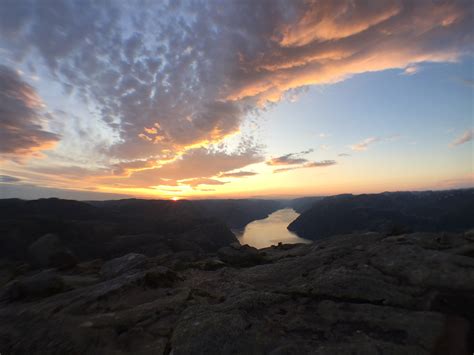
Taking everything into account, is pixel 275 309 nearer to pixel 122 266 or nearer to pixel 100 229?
pixel 122 266

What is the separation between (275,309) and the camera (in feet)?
29.8

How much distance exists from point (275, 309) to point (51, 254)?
2472 cm

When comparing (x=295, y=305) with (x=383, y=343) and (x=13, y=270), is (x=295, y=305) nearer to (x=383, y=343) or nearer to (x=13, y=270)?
(x=383, y=343)

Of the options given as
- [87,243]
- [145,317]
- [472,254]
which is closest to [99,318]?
[145,317]

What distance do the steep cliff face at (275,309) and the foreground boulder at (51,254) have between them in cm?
695

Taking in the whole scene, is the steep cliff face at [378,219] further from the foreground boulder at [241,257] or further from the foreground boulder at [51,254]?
the foreground boulder at [51,254]

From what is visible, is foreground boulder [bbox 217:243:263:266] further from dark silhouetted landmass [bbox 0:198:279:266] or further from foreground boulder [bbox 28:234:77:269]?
dark silhouetted landmass [bbox 0:198:279:266]

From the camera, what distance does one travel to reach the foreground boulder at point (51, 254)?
21.4 meters

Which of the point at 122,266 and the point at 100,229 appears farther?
the point at 100,229

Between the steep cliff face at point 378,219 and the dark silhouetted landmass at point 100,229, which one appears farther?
the steep cliff face at point 378,219

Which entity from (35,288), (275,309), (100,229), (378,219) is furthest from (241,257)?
(378,219)

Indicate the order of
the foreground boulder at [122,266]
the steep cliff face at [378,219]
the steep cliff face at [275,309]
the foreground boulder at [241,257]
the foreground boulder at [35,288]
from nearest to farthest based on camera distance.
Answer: the steep cliff face at [275,309]
the foreground boulder at [35,288]
the foreground boulder at [122,266]
the foreground boulder at [241,257]
the steep cliff face at [378,219]

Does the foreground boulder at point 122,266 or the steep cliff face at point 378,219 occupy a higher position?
the foreground boulder at point 122,266

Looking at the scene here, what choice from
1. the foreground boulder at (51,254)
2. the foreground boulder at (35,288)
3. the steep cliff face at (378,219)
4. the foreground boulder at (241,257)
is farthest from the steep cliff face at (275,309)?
the steep cliff face at (378,219)
